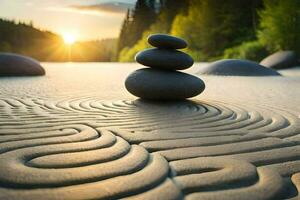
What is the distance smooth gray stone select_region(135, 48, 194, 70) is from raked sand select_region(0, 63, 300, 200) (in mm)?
1105

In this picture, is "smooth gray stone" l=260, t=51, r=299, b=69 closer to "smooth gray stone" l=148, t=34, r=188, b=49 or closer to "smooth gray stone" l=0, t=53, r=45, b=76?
"smooth gray stone" l=0, t=53, r=45, b=76

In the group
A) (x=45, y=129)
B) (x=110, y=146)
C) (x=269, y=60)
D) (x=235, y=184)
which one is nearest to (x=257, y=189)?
(x=235, y=184)

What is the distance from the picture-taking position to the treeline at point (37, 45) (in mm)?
64750

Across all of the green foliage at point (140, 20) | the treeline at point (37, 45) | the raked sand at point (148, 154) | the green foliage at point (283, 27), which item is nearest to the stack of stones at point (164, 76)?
the raked sand at point (148, 154)

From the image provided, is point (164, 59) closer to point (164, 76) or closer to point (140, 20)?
point (164, 76)

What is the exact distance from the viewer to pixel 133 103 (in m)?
5.34

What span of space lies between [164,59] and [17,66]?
764 cm

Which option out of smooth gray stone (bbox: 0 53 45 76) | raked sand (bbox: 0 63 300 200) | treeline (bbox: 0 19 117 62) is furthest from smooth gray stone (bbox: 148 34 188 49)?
treeline (bbox: 0 19 117 62)

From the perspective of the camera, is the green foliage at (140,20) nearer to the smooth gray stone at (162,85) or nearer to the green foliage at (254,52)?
the green foliage at (254,52)

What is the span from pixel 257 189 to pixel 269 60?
18270mm

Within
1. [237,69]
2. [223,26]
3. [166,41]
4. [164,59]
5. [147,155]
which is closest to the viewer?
[147,155]

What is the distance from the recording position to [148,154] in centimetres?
271

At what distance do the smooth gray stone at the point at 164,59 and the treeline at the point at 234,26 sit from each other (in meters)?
19.1

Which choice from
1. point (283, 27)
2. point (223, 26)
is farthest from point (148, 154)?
point (223, 26)
